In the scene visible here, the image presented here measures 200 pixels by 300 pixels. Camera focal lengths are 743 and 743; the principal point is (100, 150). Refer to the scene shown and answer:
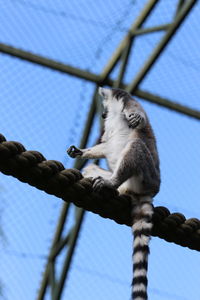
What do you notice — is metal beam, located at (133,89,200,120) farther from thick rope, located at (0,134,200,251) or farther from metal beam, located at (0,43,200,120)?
thick rope, located at (0,134,200,251)

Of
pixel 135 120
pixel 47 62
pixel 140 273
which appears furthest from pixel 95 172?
pixel 47 62

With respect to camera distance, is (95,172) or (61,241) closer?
(95,172)

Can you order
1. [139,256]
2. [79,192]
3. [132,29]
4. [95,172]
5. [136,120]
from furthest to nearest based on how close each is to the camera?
1. [132,29]
2. [95,172]
3. [136,120]
4. [139,256]
5. [79,192]

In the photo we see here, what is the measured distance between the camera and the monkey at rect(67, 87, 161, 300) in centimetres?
416

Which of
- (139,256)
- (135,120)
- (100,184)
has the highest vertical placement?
(135,120)

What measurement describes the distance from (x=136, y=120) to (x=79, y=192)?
117 cm

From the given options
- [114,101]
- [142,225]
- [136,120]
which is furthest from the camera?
[114,101]

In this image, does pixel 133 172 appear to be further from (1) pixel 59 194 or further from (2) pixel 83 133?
(2) pixel 83 133

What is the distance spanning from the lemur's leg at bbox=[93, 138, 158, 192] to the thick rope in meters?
0.19

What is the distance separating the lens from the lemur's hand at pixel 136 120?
193 inches

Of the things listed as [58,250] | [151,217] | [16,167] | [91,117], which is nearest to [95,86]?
[91,117]

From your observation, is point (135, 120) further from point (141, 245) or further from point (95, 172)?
point (141, 245)

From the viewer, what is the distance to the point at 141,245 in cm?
419

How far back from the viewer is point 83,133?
8070 mm
